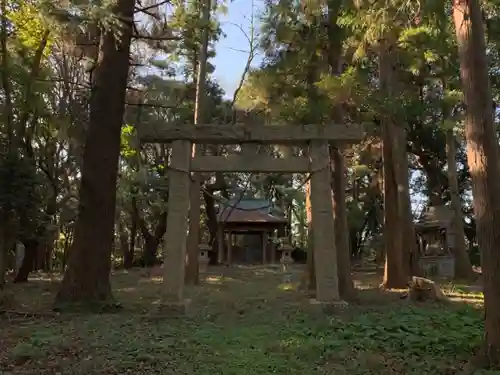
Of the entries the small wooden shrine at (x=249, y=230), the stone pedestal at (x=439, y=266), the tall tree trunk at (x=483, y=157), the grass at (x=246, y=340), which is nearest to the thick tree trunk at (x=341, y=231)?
the grass at (x=246, y=340)

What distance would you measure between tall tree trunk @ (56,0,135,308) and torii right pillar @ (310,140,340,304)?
311cm

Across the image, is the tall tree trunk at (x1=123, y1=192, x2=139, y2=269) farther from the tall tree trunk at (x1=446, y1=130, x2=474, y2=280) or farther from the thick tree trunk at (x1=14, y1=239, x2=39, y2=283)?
the tall tree trunk at (x1=446, y1=130, x2=474, y2=280)

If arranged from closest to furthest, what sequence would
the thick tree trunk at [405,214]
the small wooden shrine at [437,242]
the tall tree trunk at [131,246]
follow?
1. the thick tree trunk at [405,214]
2. the small wooden shrine at [437,242]
3. the tall tree trunk at [131,246]

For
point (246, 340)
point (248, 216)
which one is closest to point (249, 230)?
point (248, 216)

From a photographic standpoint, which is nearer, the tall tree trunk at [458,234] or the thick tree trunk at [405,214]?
the thick tree trunk at [405,214]

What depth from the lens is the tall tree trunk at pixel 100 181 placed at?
773 cm

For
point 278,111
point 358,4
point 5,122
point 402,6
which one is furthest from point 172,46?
point 402,6

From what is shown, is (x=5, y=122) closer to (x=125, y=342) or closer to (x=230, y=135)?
(x=230, y=135)

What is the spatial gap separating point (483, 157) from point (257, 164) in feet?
11.9

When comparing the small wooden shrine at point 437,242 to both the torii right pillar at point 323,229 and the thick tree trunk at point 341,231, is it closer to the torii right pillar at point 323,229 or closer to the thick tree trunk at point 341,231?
the thick tree trunk at point 341,231

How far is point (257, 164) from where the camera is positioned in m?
7.73

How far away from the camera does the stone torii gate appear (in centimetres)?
761

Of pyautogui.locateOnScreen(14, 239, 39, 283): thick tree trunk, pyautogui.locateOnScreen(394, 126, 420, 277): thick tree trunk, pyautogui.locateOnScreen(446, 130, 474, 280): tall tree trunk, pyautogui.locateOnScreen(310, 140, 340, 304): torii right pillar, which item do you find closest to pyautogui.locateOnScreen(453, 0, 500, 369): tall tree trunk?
pyautogui.locateOnScreen(310, 140, 340, 304): torii right pillar

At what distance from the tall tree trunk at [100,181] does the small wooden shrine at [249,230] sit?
14.2 meters
